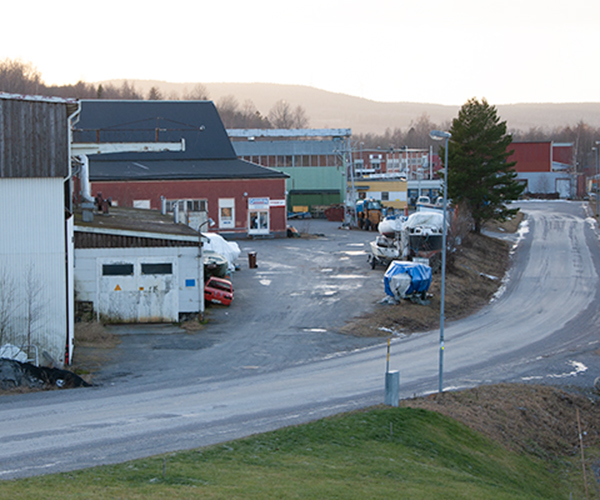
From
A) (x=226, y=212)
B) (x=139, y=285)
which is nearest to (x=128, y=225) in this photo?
(x=139, y=285)

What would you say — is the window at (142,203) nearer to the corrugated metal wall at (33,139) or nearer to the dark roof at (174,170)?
the dark roof at (174,170)

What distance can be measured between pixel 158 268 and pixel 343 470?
16245mm

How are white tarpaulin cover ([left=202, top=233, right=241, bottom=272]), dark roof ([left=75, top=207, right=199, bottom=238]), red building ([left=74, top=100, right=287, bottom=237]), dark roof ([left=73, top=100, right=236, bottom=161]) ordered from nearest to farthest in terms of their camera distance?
1. dark roof ([left=75, top=207, right=199, bottom=238])
2. white tarpaulin cover ([left=202, top=233, right=241, bottom=272])
3. red building ([left=74, top=100, right=287, bottom=237])
4. dark roof ([left=73, top=100, right=236, bottom=161])

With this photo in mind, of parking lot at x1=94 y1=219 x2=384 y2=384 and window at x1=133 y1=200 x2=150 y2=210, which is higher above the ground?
window at x1=133 y1=200 x2=150 y2=210

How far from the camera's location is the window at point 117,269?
26219 mm

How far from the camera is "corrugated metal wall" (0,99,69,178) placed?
65.6 ft

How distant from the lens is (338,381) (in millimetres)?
20188

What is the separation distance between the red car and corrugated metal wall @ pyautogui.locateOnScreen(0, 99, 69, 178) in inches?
447

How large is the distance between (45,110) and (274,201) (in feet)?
121

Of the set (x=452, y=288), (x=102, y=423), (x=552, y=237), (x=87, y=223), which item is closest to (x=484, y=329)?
(x=452, y=288)

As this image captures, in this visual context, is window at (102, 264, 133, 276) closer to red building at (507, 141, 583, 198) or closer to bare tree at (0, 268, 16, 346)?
bare tree at (0, 268, 16, 346)

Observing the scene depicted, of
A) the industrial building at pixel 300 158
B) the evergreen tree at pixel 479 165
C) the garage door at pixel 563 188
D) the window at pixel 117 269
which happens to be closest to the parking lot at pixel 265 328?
the window at pixel 117 269

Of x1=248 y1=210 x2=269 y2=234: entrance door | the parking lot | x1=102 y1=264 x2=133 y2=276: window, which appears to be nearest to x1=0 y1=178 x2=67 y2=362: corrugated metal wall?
the parking lot

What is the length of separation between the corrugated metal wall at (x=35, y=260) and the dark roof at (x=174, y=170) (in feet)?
111
